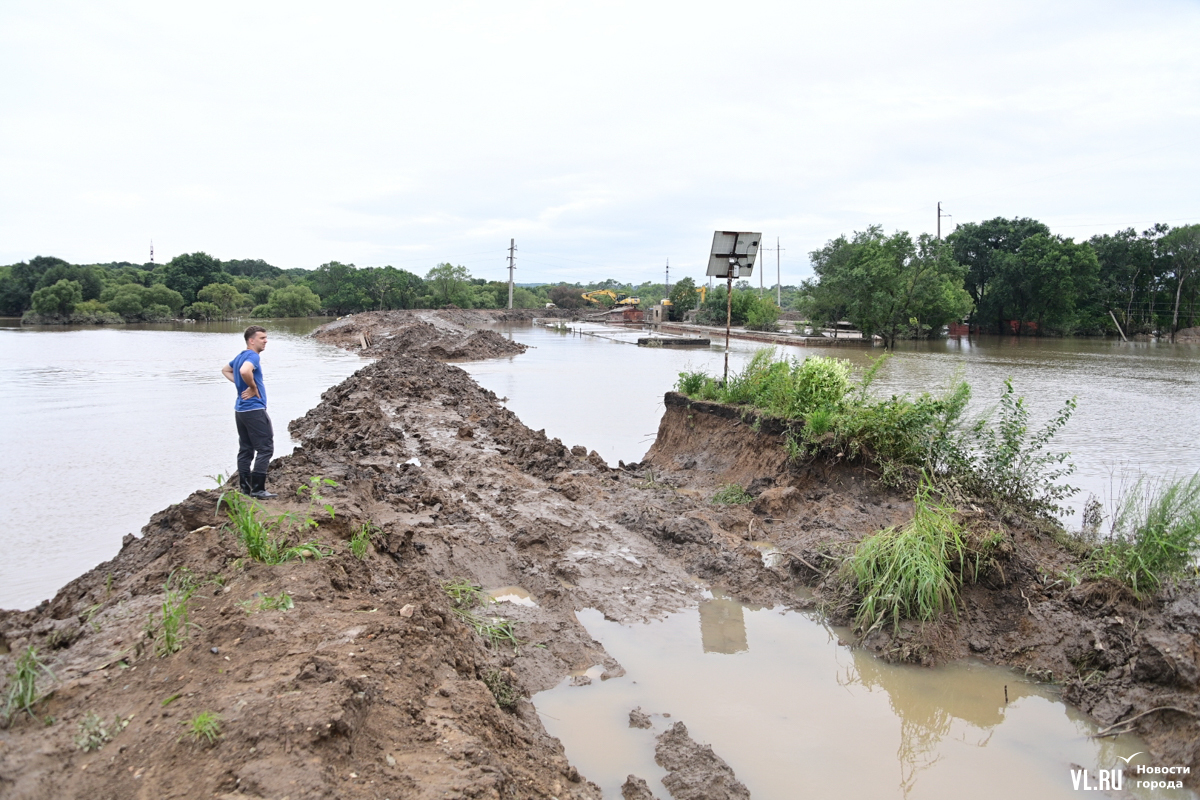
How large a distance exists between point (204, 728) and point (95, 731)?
0.47 meters

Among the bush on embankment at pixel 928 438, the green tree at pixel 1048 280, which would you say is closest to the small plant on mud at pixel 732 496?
the bush on embankment at pixel 928 438

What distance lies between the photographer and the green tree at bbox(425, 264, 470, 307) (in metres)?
80.4

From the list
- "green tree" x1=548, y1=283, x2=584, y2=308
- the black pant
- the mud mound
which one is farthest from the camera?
"green tree" x1=548, y1=283, x2=584, y2=308

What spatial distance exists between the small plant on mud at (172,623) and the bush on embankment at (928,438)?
5756 millimetres

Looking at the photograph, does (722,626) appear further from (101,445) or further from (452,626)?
(101,445)

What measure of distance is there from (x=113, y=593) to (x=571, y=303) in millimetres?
87753

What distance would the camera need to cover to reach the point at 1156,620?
4.23 metres

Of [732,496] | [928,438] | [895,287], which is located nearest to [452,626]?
[732,496]

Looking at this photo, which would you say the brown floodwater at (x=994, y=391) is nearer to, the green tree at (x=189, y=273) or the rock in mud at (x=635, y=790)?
the rock in mud at (x=635, y=790)

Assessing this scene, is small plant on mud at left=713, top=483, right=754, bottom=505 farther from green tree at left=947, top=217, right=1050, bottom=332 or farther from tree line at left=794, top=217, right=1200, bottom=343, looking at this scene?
green tree at left=947, top=217, right=1050, bottom=332

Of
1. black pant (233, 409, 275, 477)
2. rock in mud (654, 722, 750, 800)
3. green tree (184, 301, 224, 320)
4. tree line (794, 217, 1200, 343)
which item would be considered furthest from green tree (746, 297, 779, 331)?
rock in mud (654, 722, 750, 800)

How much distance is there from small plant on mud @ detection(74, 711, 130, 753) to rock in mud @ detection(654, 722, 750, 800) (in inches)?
91.3

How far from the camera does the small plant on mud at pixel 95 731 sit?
2535 mm

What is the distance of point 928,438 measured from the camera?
22.3 feet
